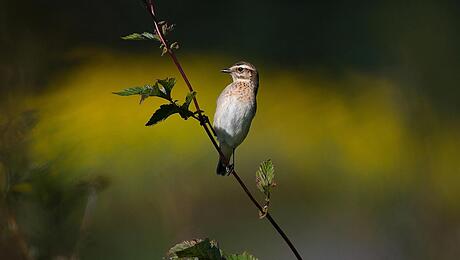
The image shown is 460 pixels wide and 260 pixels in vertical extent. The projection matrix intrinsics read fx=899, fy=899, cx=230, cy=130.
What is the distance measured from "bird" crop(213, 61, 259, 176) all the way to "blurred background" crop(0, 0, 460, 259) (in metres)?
0.51

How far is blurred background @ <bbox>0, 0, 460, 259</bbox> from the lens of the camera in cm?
418

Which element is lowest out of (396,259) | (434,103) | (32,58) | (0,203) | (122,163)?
(396,259)

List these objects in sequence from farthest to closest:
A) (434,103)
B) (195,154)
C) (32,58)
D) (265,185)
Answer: (195,154)
(434,103)
(32,58)
(265,185)

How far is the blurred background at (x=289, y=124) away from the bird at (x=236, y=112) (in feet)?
1.68

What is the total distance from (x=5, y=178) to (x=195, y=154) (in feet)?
10.5

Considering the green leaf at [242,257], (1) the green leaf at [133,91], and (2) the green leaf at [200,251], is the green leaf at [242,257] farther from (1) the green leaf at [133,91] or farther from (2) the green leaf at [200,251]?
(1) the green leaf at [133,91]

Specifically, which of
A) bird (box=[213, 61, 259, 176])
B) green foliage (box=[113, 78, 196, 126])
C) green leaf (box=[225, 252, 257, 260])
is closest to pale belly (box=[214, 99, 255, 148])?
bird (box=[213, 61, 259, 176])

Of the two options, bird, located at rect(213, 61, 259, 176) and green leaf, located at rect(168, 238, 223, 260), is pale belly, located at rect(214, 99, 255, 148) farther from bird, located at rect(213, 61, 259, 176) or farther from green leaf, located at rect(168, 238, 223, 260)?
green leaf, located at rect(168, 238, 223, 260)

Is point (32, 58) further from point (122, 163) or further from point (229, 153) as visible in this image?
point (122, 163)

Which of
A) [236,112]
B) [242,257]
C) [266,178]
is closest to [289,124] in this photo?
[236,112]

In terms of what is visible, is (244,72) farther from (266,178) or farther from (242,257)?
(242,257)

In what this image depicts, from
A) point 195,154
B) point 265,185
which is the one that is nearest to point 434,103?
point 195,154

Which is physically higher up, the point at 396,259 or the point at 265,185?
the point at 265,185

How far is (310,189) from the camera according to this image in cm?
530
